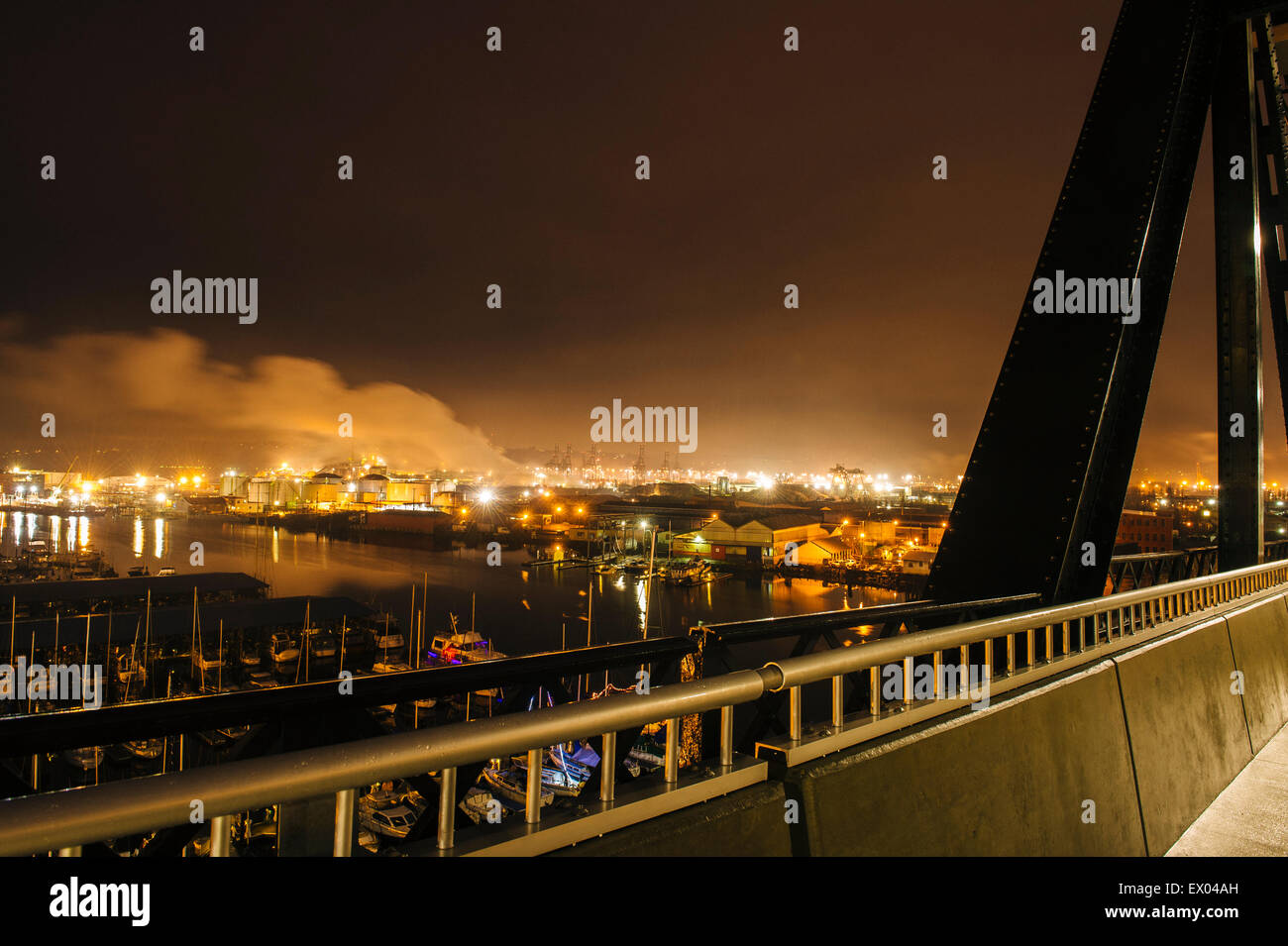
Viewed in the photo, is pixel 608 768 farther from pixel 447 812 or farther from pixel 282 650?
pixel 282 650

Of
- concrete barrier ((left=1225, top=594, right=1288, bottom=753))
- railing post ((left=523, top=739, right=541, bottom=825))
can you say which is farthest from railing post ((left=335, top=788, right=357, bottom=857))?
concrete barrier ((left=1225, top=594, right=1288, bottom=753))

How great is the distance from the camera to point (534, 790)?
1811 mm

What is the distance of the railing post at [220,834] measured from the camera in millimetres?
1335

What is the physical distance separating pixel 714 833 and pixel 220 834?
136 cm

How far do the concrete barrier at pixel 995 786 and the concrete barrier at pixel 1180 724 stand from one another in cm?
22

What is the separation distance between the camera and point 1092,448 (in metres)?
5.18

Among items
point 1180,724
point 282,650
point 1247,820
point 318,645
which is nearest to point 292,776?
point 1180,724

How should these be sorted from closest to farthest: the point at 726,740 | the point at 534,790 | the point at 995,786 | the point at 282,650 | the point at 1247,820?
the point at 534,790 → the point at 726,740 → the point at 995,786 → the point at 1247,820 → the point at 282,650

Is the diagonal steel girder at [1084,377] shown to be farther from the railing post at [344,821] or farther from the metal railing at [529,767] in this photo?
the railing post at [344,821]

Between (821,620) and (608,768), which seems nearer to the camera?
(608,768)

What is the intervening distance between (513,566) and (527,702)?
66283mm
